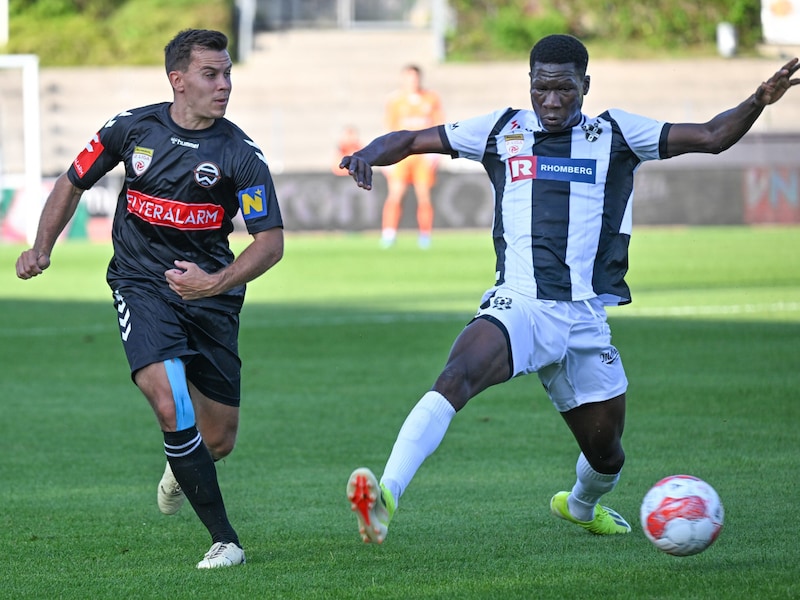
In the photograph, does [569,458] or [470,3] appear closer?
[569,458]

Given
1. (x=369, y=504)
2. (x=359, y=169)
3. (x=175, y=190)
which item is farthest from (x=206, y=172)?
(x=369, y=504)

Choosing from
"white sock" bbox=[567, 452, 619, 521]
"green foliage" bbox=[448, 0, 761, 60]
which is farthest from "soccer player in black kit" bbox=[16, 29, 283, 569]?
"green foliage" bbox=[448, 0, 761, 60]

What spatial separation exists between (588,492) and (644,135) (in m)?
1.47

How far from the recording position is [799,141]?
28.7m

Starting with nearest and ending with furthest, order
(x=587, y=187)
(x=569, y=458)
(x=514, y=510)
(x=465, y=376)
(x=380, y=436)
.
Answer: (x=465, y=376) < (x=587, y=187) < (x=514, y=510) < (x=569, y=458) < (x=380, y=436)

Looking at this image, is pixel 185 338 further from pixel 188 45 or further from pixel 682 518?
pixel 682 518

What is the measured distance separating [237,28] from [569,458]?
32.9 meters

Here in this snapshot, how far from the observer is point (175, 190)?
5.68 metres

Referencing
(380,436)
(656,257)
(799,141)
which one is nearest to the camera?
(380,436)

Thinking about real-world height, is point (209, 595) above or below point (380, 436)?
above

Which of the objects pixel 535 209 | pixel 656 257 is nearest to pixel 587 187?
pixel 535 209

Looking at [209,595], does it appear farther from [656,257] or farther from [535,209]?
[656,257]

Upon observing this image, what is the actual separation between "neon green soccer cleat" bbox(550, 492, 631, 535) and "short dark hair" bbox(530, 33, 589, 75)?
178 cm

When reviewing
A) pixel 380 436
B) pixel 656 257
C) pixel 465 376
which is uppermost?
pixel 465 376
